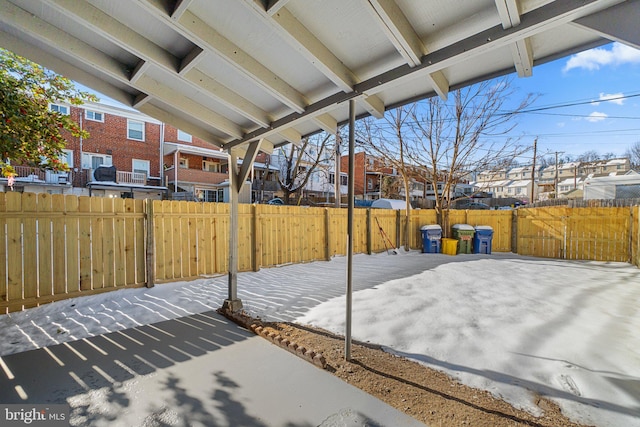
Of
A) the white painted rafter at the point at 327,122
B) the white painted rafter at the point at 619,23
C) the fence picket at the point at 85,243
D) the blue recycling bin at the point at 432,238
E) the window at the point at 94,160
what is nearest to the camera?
the white painted rafter at the point at 619,23

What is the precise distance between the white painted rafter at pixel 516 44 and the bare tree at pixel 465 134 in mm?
9089

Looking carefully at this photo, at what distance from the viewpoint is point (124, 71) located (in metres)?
2.63

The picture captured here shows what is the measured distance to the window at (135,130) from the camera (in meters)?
18.8

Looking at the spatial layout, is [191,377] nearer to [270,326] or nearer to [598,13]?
[270,326]

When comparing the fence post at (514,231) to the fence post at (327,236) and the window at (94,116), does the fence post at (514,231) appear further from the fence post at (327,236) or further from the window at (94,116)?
the window at (94,116)

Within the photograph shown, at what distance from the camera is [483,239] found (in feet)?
33.1

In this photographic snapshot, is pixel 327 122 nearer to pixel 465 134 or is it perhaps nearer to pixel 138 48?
pixel 138 48

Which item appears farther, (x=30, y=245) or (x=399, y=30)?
(x=30, y=245)

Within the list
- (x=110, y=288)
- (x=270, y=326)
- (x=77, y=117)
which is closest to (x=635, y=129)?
(x=270, y=326)

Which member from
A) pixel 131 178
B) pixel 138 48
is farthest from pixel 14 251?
pixel 131 178

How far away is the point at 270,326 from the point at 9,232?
12.0 ft

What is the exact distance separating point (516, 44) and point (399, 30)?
2.65ft

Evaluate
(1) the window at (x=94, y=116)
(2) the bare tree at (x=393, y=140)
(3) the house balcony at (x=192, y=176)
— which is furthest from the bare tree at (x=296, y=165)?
(1) the window at (x=94, y=116)

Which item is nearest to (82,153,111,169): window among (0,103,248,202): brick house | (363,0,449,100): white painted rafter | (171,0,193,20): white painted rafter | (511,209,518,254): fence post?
(0,103,248,202): brick house
